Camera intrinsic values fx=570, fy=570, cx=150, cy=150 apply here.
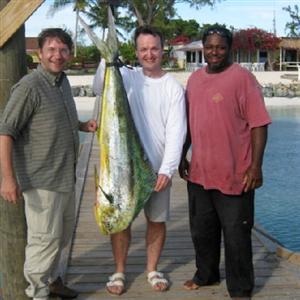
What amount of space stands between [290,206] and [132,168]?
19.8ft

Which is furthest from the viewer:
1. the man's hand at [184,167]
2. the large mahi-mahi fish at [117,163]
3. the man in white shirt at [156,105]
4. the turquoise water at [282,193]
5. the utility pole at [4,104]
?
the turquoise water at [282,193]

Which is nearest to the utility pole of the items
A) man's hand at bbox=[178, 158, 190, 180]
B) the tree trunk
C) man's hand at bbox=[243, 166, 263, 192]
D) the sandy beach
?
the tree trunk

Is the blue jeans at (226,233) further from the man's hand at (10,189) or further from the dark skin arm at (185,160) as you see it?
the man's hand at (10,189)

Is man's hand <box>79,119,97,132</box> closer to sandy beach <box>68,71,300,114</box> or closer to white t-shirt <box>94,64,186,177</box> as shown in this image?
white t-shirt <box>94,64,186,177</box>

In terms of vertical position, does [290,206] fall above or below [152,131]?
below

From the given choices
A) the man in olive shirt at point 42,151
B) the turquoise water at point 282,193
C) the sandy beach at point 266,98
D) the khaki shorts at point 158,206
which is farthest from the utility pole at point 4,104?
the sandy beach at point 266,98

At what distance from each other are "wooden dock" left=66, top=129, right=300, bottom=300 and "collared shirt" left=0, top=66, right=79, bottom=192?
36.8 inches

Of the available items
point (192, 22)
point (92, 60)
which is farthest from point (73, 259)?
point (192, 22)

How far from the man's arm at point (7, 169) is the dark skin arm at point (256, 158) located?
1315 mm

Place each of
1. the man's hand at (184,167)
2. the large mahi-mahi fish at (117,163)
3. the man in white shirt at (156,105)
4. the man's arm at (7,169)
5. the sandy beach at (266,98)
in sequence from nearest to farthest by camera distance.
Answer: the man's arm at (7,169) < the large mahi-mahi fish at (117,163) < the man in white shirt at (156,105) < the man's hand at (184,167) < the sandy beach at (266,98)

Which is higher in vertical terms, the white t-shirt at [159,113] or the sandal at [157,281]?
the white t-shirt at [159,113]

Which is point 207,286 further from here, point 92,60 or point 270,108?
point 92,60

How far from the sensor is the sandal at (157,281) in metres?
3.68

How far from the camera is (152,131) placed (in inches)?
135
